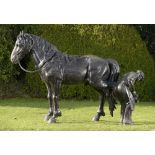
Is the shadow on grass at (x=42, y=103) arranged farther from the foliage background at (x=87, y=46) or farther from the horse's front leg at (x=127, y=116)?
the horse's front leg at (x=127, y=116)

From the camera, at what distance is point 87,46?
56.9 ft

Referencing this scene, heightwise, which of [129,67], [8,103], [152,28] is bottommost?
[8,103]

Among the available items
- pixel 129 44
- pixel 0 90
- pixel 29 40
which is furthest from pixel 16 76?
pixel 29 40

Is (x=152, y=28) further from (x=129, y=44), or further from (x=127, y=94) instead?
(x=127, y=94)

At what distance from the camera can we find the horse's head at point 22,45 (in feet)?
37.6

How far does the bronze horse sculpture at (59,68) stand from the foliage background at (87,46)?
5.61 m

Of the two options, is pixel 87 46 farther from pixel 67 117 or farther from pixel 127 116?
pixel 127 116

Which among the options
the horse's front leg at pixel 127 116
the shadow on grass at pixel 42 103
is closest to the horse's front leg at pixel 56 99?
the horse's front leg at pixel 127 116

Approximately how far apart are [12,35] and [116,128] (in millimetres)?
7941

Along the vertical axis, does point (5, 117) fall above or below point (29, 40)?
below

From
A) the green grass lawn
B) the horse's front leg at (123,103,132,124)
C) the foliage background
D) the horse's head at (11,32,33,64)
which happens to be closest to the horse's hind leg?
the green grass lawn

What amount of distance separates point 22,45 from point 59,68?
103 centimetres

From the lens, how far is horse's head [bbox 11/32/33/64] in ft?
37.6

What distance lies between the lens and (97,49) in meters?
17.3
